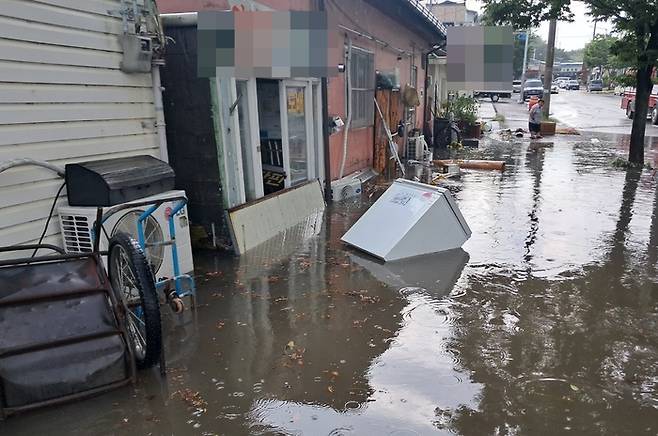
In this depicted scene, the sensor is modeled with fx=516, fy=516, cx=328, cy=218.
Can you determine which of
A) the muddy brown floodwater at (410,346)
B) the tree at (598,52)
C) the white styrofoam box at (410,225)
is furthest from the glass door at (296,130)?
the tree at (598,52)

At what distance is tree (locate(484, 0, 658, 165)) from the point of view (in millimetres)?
11070

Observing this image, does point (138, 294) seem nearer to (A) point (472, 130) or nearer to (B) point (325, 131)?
(B) point (325, 131)

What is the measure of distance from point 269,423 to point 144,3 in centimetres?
408

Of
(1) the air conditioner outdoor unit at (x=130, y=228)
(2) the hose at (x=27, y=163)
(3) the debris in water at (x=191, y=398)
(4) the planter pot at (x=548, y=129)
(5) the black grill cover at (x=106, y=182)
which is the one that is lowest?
(3) the debris in water at (x=191, y=398)

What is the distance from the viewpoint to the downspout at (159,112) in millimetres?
5249

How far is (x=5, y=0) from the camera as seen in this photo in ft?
12.2

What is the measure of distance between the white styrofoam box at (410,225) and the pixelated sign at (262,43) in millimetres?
2217

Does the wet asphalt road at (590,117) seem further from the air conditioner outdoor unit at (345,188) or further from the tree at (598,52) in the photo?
the tree at (598,52)

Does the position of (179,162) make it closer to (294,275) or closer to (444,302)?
(294,275)

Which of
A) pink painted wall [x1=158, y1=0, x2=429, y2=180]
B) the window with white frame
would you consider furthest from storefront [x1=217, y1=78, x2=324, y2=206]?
the window with white frame

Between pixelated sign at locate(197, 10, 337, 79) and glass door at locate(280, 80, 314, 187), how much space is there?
279mm

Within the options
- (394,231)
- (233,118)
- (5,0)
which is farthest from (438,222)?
(5,0)

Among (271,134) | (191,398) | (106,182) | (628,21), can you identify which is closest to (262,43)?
(271,134)

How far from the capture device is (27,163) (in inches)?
154
